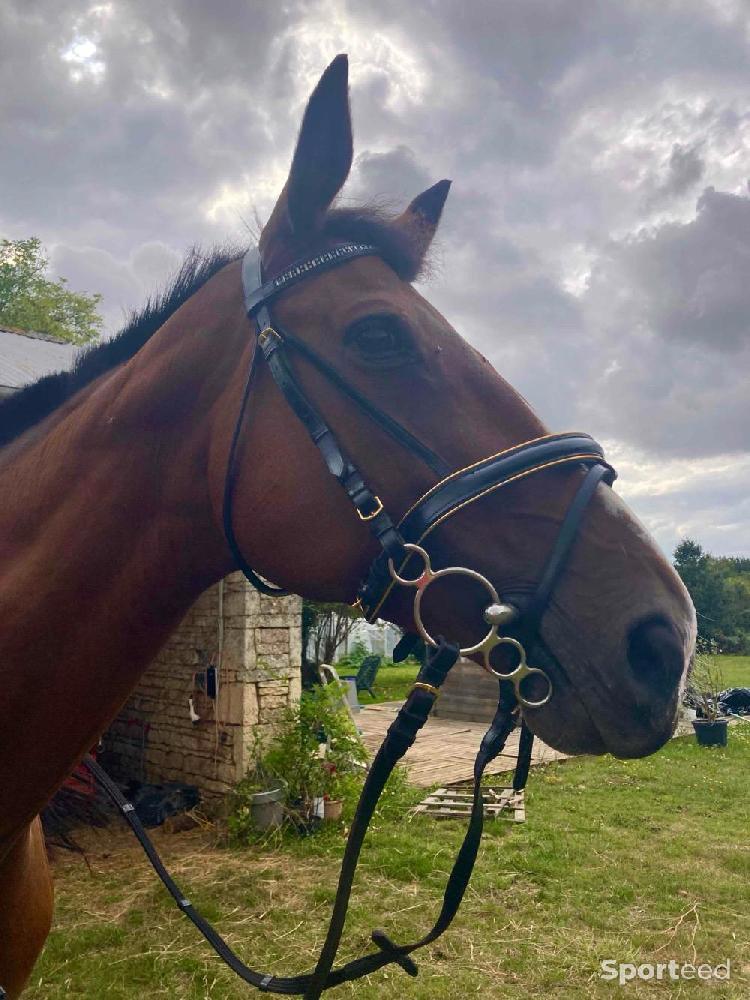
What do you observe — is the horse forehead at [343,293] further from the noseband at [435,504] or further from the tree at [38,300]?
the tree at [38,300]

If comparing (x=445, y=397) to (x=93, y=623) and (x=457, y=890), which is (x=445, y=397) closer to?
(x=93, y=623)

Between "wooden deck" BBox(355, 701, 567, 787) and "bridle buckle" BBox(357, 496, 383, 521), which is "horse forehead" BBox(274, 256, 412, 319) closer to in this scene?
"bridle buckle" BBox(357, 496, 383, 521)

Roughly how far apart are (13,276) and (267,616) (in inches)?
1168

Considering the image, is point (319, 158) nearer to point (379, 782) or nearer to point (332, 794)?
point (379, 782)

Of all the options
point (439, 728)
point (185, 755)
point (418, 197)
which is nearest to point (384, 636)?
point (439, 728)

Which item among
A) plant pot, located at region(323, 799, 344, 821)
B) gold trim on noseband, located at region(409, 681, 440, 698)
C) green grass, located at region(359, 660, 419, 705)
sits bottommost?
green grass, located at region(359, 660, 419, 705)

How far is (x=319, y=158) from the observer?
Answer: 69.2 inches

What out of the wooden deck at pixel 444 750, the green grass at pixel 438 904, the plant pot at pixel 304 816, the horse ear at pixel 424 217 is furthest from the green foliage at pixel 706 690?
the horse ear at pixel 424 217

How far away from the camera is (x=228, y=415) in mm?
1758

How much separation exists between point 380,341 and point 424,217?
70cm

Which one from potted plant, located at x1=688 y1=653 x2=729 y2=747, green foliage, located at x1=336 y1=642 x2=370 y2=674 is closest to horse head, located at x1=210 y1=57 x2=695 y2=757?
potted plant, located at x1=688 y1=653 x2=729 y2=747

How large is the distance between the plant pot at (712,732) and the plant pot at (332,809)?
7.68 m

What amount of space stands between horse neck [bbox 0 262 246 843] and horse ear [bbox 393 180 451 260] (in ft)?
1.76

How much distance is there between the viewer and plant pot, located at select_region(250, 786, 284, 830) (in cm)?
679
